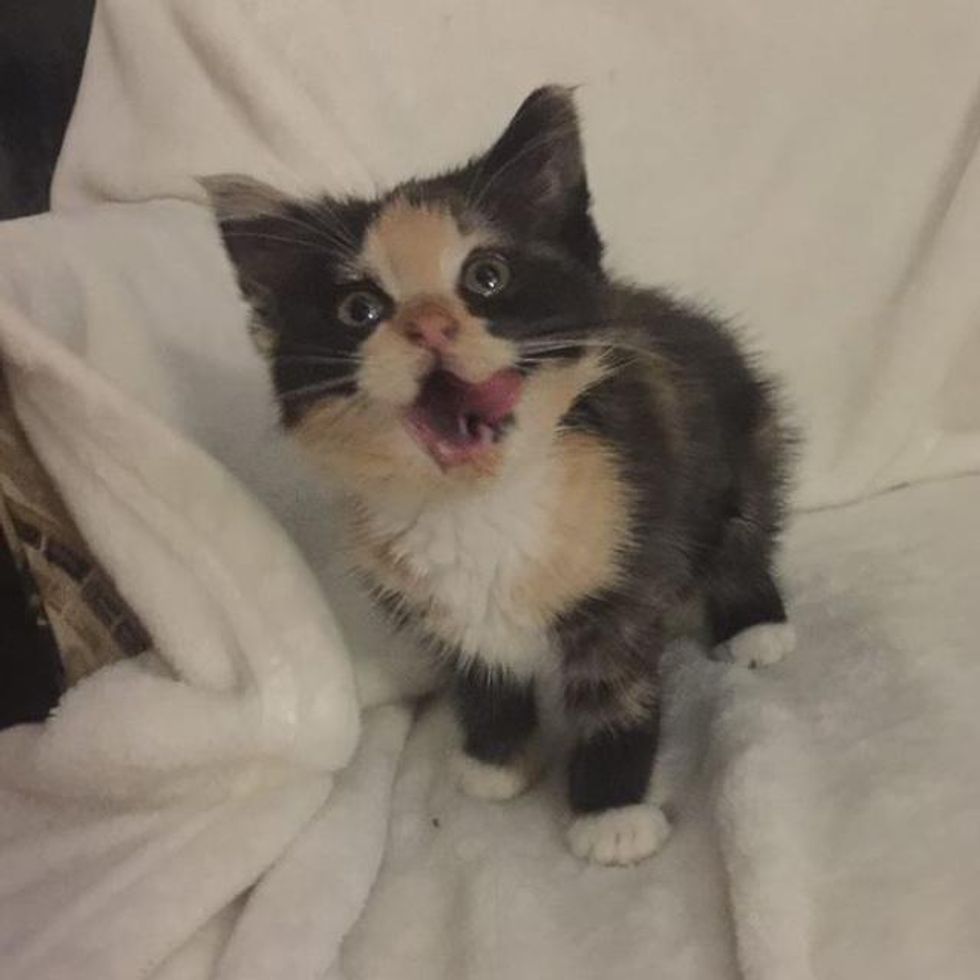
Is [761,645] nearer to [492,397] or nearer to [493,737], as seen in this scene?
[493,737]

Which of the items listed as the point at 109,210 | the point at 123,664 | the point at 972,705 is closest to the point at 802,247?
the point at 972,705

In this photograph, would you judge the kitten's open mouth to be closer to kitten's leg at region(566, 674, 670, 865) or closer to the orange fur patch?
the orange fur patch

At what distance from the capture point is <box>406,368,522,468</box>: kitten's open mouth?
88 centimetres

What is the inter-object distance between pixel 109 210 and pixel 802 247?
669 millimetres

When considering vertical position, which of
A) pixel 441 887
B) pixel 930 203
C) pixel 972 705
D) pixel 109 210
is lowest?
pixel 441 887

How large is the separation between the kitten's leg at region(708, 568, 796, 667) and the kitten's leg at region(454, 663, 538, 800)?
0.62ft

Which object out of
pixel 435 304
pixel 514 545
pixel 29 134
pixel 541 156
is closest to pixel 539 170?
pixel 541 156

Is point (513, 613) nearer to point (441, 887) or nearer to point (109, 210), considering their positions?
point (441, 887)

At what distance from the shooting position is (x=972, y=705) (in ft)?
3.41

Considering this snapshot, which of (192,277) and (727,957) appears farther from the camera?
(192,277)

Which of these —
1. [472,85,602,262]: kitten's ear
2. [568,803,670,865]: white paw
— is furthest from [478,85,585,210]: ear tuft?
[568,803,670,865]: white paw

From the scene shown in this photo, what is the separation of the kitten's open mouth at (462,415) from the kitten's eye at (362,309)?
7cm

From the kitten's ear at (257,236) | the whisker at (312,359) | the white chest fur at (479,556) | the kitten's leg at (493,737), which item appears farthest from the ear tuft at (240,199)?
the kitten's leg at (493,737)

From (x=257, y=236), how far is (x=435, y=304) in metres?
0.17
